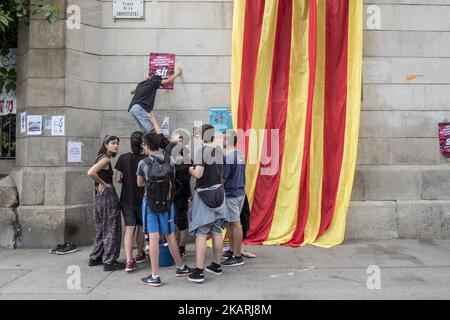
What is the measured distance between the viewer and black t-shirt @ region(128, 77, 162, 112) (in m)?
6.46

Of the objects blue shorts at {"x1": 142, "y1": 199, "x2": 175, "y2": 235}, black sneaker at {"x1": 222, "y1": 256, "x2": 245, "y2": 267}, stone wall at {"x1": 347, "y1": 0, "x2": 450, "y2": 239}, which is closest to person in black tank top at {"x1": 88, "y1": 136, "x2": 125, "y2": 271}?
blue shorts at {"x1": 142, "y1": 199, "x2": 175, "y2": 235}

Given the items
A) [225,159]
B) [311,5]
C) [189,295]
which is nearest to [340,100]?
[311,5]

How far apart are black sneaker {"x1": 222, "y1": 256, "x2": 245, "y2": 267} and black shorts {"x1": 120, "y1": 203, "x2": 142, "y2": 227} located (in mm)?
1328

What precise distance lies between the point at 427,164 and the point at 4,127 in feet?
25.1

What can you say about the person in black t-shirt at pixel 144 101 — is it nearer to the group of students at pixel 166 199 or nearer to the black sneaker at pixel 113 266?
the group of students at pixel 166 199

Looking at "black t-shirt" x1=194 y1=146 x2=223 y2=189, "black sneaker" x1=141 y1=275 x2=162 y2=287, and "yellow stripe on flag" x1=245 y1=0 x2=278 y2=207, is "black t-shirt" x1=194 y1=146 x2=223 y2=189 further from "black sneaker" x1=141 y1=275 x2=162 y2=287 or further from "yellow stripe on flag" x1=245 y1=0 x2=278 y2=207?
"yellow stripe on flag" x1=245 y1=0 x2=278 y2=207

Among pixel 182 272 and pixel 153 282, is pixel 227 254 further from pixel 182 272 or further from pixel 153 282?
pixel 153 282

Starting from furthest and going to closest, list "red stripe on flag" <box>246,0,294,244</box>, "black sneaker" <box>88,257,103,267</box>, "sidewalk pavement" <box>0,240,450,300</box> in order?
1. "red stripe on flag" <box>246,0,294,244</box>
2. "black sneaker" <box>88,257,103,267</box>
3. "sidewalk pavement" <box>0,240,450,300</box>

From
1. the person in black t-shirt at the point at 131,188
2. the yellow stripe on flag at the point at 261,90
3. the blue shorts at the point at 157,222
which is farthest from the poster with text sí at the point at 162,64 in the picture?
the blue shorts at the point at 157,222

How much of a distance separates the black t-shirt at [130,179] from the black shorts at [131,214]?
52mm

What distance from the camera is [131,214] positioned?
17.8 feet

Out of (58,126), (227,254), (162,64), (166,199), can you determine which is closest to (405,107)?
(227,254)

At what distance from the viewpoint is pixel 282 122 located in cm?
689

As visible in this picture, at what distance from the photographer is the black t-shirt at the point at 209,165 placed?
5000 mm
